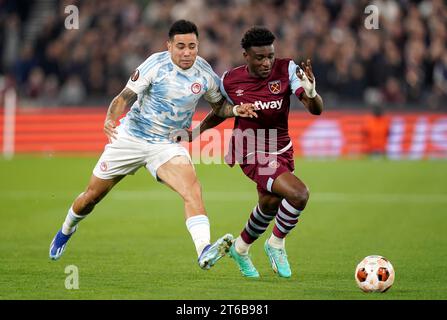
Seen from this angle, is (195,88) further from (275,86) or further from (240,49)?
(240,49)

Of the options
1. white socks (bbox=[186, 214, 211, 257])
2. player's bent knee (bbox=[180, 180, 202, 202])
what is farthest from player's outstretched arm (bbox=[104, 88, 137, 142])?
white socks (bbox=[186, 214, 211, 257])

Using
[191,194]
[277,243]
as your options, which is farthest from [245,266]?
[191,194]

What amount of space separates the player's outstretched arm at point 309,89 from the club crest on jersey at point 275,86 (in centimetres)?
36

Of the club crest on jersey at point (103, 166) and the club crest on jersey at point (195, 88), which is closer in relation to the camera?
the club crest on jersey at point (195, 88)

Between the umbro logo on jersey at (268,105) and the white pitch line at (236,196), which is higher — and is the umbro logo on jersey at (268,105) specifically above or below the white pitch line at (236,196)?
above

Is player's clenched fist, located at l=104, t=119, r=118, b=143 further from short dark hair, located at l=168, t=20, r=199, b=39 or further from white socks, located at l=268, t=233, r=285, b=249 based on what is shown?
white socks, located at l=268, t=233, r=285, b=249

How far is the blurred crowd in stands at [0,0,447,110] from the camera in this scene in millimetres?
24391

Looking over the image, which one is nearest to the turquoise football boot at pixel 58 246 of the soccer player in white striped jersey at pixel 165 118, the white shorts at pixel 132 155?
the soccer player in white striped jersey at pixel 165 118

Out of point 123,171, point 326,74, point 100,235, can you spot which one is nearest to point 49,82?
point 326,74

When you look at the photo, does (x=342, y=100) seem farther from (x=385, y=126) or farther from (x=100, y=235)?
(x=100, y=235)

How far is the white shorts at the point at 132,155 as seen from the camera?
32.4 feet

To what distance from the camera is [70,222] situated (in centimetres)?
1049

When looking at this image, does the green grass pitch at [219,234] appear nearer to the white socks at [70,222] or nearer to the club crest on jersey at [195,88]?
the white socks at [70,222]

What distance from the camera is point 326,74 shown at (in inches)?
958
